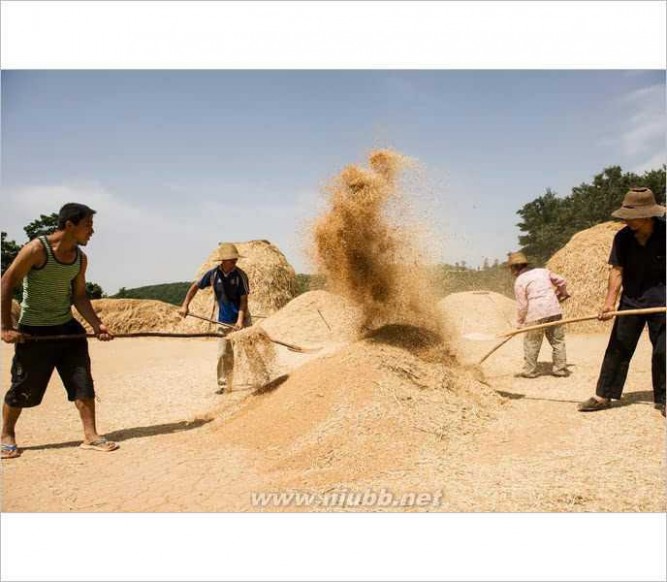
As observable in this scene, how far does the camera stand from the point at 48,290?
3.85 m

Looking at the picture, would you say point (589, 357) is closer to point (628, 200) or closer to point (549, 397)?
point (549, 397)

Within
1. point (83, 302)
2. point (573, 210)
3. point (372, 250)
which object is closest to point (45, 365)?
point (83, 302)

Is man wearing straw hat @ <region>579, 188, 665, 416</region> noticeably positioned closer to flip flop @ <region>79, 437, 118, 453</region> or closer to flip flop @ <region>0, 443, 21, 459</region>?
flip flop @ <region>79, 437, 118, 453</region>

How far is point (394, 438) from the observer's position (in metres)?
3.63

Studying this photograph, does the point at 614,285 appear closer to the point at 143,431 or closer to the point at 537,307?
the point at 537,307

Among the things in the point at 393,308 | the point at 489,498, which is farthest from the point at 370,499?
the point at 393,308

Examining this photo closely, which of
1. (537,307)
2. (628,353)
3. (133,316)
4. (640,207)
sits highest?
(640,207)

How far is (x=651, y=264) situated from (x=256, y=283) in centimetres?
1112

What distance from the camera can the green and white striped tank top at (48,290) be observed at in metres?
3.77

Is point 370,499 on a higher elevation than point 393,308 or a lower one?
lower

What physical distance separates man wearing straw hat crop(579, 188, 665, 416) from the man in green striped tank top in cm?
408

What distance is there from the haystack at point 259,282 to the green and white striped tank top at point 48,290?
9474 millimetres

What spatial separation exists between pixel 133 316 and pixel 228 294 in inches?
344

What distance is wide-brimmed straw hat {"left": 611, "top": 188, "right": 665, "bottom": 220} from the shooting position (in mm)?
4098
